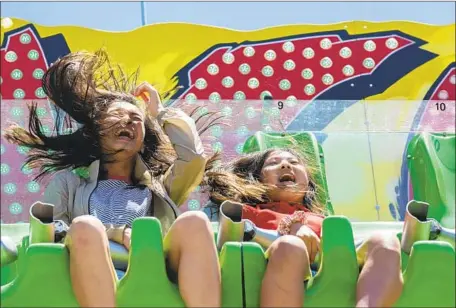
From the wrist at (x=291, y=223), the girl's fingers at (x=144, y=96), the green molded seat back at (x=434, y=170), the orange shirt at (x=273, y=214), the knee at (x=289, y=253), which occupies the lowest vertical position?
the green molded seat back at (x=434, y=170)

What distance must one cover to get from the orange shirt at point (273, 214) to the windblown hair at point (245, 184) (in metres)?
0.04

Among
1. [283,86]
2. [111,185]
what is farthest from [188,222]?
[283,86]

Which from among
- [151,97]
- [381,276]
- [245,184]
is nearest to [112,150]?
[151,97]

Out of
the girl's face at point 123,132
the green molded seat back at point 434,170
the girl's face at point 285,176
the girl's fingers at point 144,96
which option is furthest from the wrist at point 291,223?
the green molded seat back at point 434,170

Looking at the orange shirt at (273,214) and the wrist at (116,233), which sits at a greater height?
the wrist at (116,233)

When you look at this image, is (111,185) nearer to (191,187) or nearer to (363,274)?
(191,187)

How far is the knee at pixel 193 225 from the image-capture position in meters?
1.27

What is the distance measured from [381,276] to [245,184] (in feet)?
2.34

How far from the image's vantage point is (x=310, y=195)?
192cm

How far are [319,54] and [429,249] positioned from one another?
6.08ft

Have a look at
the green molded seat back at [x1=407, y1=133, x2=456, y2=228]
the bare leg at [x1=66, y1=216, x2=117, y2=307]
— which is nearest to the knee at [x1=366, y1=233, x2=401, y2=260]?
the bare leg at [x1=66, y1=216, x2=117, y2=307]

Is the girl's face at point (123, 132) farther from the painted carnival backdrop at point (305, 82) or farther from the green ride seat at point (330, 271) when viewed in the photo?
the painted carnival backdrop at point (305, 82)

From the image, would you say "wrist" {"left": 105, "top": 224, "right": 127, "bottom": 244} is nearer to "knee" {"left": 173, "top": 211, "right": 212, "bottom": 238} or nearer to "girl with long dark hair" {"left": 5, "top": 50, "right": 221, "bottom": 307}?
"girl with long dark hair" {"left": 5, "top": 50, "right": 221, "bottom": 307}

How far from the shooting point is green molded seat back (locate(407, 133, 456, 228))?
243 centimetres
